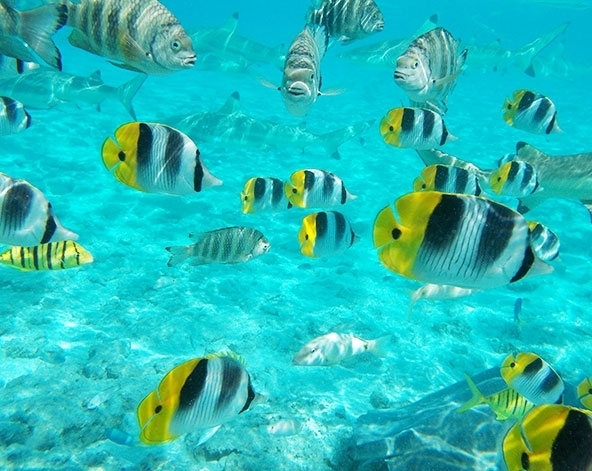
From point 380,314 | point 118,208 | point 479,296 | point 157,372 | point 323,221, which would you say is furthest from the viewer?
point 118,208

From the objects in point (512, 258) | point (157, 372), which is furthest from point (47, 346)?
point (512, 258)

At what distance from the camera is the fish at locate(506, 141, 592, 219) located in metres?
6.76

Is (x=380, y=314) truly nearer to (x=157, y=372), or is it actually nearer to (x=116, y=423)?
(x=157, y=372)

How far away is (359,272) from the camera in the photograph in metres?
11.9

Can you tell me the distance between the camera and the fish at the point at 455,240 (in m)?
2.07

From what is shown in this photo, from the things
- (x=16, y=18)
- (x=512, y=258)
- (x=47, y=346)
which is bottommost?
(x=47, y=346)

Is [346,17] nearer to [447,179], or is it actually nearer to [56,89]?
[447,179]

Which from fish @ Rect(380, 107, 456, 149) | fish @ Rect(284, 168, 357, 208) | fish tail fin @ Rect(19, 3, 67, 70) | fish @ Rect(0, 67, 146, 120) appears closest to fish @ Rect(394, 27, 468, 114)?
fish @ Rect(380, 107, 456, 149)

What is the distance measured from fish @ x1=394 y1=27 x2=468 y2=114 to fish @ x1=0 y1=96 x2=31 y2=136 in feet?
14.8

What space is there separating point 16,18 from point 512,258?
3629mm

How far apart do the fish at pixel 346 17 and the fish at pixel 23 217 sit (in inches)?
110

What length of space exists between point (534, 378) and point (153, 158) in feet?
11.1

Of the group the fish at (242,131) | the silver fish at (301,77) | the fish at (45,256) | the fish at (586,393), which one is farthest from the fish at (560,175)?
the fish at (242,131)

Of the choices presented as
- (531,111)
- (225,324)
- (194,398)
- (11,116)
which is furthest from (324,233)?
(225,324)
